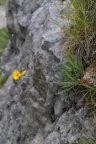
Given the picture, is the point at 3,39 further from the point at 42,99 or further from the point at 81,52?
the point at 81,52

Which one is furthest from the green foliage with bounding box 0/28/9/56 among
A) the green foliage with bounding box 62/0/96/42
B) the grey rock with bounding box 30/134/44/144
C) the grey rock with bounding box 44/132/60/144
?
the grey rock with bounding box 44/132/60/144

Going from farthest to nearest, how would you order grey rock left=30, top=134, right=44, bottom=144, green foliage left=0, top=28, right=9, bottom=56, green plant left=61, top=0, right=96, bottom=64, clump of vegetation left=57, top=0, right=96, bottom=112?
green foliage left=0, top=28, right=9, bottom=56, grey rock left=30, top=134, right=44, bottom=144, green plant left=61, top=0, right=96, bottom=64, clump of vegetation left=57, top=0, right=96, bottom=112

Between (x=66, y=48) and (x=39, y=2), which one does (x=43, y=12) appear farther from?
(x=66, y=48)

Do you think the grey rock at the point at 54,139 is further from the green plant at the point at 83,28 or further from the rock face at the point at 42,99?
the green plant at the point at 83,28

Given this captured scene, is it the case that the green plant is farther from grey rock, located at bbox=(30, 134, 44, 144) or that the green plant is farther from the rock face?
grey rock, located at bbox=(30, 134, 44, 144)

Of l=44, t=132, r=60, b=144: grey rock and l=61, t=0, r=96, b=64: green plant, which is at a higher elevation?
l=61, t=0, r=96, b=64: green plant

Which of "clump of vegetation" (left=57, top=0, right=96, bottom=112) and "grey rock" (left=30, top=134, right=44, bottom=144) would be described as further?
"grey rock" (left=30, top=134, right=44, bottom=144)

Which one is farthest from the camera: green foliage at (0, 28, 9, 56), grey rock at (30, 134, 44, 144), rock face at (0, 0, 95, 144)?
green foliage at (0, 28, 9, 56)

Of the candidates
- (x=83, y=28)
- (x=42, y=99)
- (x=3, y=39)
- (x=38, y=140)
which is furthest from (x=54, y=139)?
(x=3, y=39)
